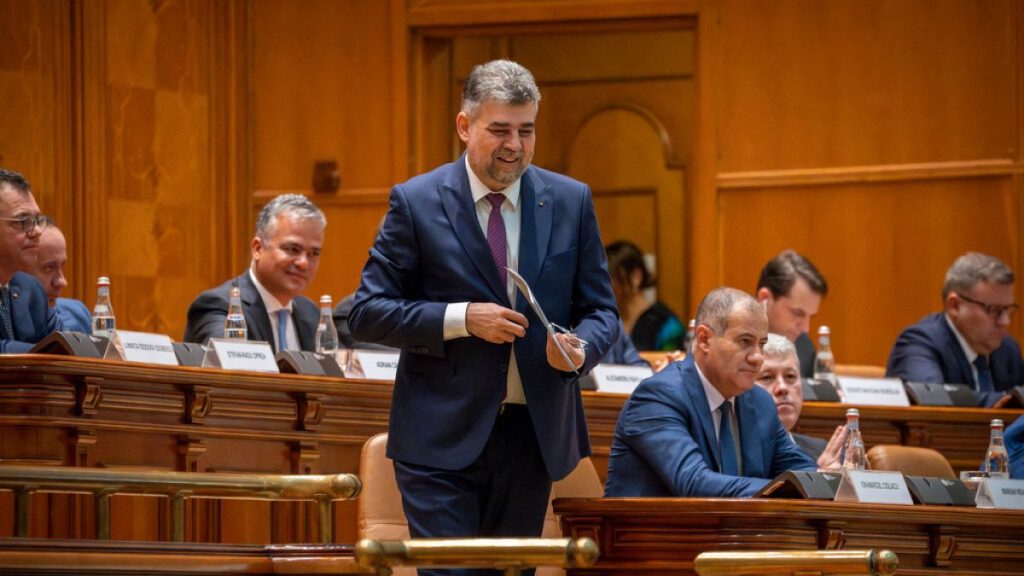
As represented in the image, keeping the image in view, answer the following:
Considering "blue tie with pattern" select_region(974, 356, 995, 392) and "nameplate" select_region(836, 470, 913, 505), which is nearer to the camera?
"nameplate" select_region(836, 470, 913, 505)

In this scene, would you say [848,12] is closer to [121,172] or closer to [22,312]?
[121,172]

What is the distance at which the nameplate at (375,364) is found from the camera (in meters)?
5.54

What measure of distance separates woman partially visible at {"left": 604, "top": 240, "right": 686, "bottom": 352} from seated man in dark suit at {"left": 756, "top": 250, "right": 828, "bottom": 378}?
2.18 meters

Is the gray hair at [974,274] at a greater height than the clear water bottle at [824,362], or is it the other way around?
the gray hair at [974,274]

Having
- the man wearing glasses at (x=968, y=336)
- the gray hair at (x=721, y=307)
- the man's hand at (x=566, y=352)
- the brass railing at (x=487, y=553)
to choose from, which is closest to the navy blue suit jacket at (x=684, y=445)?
the gray hair at (x=721, y=307)

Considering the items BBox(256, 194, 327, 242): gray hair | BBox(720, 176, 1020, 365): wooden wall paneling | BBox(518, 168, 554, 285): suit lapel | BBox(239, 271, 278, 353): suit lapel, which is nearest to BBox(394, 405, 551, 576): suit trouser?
BBox(518, 168, 554, 285): suit lapel

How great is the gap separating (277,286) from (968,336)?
3.02 meters

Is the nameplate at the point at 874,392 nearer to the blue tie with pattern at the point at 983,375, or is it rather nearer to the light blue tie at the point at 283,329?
the blue tie with pattern at the point at 983,375

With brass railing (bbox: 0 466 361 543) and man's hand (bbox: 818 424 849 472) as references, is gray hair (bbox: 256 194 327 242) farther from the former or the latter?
brass railing (bbox: 0 466 361 543)

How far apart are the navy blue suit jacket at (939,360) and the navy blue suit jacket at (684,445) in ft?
8.22

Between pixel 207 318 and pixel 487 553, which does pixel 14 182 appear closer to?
pixel 207 318

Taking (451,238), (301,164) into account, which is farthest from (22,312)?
(301,164)

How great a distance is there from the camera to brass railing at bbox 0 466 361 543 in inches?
105

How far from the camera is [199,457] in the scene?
4.96 meters
